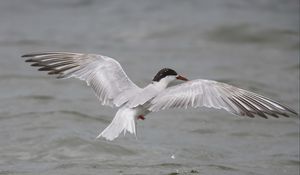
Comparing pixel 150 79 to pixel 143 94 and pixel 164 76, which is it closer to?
pixel 164 76

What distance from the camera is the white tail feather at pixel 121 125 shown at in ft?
26.1

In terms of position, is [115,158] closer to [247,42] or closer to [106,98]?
[106,98]

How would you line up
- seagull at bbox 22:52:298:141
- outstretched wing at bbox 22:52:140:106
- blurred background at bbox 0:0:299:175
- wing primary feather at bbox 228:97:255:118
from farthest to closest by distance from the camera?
blurred background at bbox 0:0:299:175 → outstretched wing at bbox 22:52:140:106 → seagull at bbox 22:52:298:141 → wing primary feather at bbox 228:97:255:118

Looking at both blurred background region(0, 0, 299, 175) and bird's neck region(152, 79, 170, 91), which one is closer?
bird's neck region(152, 79, 170, 91)

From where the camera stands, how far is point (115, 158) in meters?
10.0

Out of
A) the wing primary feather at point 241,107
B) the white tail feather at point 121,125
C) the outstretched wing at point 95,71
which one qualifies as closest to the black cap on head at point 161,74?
the outstretched wing at point 95,71

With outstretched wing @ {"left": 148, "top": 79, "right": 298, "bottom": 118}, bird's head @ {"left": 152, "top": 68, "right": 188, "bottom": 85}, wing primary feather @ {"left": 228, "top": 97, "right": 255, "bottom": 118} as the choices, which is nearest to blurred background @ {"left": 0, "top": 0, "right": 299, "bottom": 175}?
bird's head @ {"left": 152, "top": 68, "right": 188, "bottom": 85}

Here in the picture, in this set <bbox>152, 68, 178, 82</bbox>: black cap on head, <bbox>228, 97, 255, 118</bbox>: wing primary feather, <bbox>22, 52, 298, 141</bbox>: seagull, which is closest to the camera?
<bbox>228, 97, 255, 118</bbox>: wing primary feather

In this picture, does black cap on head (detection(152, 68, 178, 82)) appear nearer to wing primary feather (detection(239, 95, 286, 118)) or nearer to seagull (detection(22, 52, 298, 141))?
seagull (detection(22, 52, 298, 141))

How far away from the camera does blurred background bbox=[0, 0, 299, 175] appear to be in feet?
32.8

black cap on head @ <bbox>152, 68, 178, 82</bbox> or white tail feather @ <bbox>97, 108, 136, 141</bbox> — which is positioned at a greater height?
black cap on head @ <bbox>152, 68, 178, 82</bbox>

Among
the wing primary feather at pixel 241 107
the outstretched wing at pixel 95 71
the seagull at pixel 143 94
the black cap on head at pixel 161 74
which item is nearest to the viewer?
the wing primary feather at pixel 241 107

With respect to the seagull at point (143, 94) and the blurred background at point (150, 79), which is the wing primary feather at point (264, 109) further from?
the blurred background at point (150, 79)

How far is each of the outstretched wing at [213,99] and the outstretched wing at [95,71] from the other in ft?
1.50
